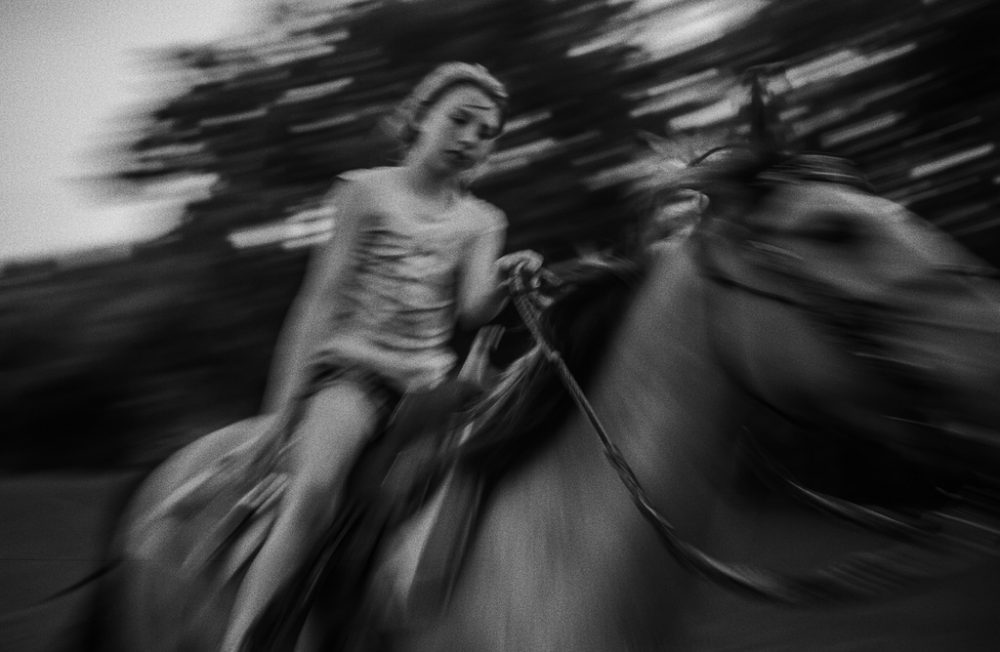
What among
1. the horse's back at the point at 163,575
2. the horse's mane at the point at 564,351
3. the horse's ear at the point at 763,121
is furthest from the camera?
the horse's back at the point at 163,575

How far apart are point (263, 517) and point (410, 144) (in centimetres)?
72

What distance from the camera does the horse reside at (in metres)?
1.08

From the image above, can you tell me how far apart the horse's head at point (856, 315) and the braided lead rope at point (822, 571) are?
202 mm

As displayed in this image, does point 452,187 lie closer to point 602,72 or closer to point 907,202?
point 907,202

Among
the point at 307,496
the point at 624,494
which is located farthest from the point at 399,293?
the point at 624,494

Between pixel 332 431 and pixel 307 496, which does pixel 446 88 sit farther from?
pixel 307 496

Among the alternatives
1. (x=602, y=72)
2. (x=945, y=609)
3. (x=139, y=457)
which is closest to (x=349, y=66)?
(x=602, y=72)

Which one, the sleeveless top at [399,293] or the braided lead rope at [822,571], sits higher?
the sleeveless top at [399,293]

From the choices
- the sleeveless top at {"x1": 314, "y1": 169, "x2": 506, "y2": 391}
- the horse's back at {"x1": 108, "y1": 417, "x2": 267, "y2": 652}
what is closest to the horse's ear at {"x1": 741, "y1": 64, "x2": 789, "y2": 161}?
the sleeveless top at {"x1": 314, "y1": 169, "x2": 506, "y2": 391}

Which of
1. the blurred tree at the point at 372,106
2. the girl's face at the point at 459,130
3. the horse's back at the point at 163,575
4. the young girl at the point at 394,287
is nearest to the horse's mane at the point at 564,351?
the young girl at the point at 394,287

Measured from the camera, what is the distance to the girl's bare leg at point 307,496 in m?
1.58

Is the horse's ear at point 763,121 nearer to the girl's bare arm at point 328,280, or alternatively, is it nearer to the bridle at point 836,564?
the bridle at point 836,564

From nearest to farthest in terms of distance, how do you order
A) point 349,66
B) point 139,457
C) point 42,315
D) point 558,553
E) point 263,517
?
A: point 558,553
point 263,517
point 139,457
point 42,315
point 349,66

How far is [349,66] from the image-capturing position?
636 cm
